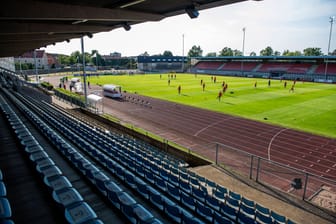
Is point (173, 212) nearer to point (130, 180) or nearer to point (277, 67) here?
point (130, 180)

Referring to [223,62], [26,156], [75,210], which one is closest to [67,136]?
[26,156]

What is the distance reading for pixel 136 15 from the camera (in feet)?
30.2

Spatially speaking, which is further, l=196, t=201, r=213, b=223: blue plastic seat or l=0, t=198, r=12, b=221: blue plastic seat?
l=196, t=201, r=213, b=223: blue plastic seat

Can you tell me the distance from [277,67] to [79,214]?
80.8 m

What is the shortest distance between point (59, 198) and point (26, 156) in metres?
4.12

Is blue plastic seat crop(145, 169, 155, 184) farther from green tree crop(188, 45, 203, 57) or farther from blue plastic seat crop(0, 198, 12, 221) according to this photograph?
green tree crop(188, 45, 203, 57)

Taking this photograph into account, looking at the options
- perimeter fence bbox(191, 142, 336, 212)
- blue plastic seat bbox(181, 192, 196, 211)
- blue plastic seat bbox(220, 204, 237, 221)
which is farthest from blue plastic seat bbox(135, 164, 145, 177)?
perimeter fence bbox(191, 142, 336, 212)

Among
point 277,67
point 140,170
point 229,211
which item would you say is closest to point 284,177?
point 229,211

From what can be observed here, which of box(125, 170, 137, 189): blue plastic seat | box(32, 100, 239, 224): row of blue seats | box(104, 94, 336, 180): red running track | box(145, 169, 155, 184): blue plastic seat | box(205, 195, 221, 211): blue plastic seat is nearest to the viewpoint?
box(32, 100, 239, 224): row of blue seats

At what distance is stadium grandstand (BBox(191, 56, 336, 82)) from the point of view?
2518 inches

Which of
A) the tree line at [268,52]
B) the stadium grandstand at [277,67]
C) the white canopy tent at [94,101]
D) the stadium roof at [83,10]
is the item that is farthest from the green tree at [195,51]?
the stadium roof at [83,10]

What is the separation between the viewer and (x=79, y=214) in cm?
463

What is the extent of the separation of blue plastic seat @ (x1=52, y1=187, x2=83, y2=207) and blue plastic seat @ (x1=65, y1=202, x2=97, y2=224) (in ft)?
0.53

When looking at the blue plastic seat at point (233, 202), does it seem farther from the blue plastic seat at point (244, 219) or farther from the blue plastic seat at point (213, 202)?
the blue plastic seat at point (244, 219)
